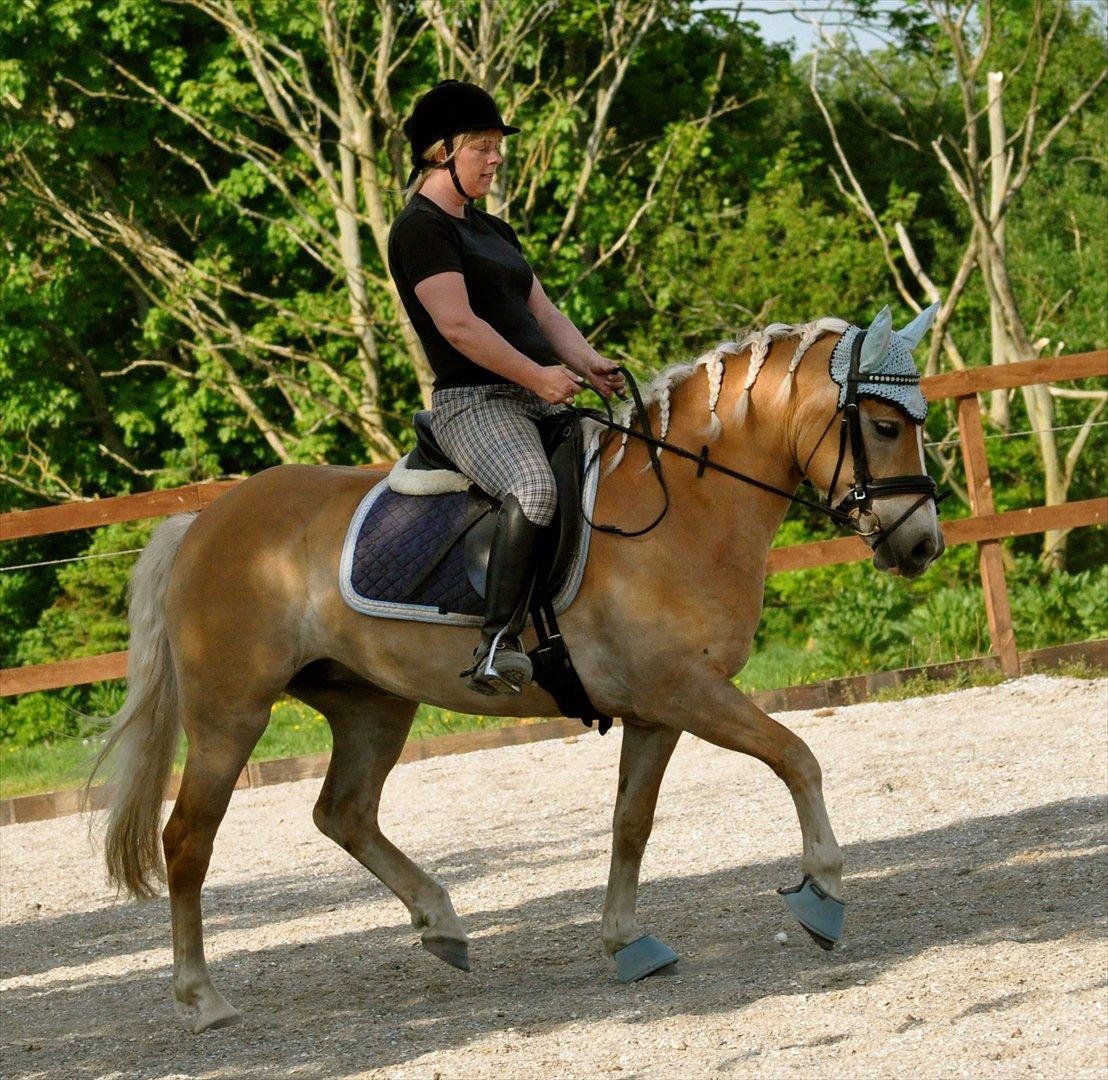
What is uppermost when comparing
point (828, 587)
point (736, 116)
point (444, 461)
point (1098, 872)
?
point (736, 116)

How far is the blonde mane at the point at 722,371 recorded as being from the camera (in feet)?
16.9

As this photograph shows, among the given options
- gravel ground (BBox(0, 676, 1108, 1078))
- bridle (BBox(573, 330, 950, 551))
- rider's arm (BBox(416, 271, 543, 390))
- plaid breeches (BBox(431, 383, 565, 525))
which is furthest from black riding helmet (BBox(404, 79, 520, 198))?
gravel ground (BBox(0, 676, 1108, 1078))

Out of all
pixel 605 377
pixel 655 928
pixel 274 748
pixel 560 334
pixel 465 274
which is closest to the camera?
pixel 465 274

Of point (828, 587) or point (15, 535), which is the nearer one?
point (15, 535)

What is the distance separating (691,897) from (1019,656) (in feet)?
16.3

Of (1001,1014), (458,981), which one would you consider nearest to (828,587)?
(458,981)

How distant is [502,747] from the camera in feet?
34.3

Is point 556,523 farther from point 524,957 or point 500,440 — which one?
point 524,957

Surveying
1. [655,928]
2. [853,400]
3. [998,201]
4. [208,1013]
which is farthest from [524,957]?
[998,201]

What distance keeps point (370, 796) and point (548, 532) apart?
1.48 m

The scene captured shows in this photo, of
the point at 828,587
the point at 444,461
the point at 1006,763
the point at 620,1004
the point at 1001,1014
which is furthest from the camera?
the point at 828,587

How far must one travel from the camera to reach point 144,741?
5961 millimetres

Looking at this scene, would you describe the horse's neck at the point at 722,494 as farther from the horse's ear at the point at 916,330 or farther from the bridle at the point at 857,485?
the horse's ear at the point at 916,330

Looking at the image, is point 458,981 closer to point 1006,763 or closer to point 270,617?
point 270,617
